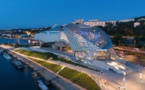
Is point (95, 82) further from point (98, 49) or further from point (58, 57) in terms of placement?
point (58, 57)

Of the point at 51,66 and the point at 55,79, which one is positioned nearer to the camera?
the point at 55,79

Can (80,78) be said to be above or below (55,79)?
above

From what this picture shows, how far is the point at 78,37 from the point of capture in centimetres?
4941

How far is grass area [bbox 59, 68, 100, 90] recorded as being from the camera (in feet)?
96.1

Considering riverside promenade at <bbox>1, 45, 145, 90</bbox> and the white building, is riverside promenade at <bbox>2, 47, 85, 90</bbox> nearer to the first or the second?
riverside promenade at <bbox>1, 45, 145, 90</bbox>

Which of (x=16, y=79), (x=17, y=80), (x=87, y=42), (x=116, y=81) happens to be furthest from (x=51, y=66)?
(x=116, y=81)

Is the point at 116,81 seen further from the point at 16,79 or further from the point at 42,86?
the point at 16,79

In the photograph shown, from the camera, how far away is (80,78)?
1293 inches

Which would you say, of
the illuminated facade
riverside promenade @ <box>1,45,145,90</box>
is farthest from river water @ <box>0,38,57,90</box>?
the illuminated facade

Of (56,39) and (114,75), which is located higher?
(56,39)

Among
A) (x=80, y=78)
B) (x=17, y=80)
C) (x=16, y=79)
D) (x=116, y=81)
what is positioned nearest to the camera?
(x=116, y=81)

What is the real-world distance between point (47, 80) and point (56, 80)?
1.64m

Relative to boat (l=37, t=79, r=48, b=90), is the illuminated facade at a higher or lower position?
higher

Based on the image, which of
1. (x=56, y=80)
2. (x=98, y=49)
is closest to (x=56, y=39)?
(x=98, y=49)
